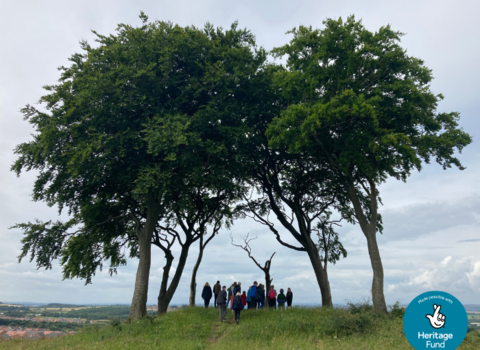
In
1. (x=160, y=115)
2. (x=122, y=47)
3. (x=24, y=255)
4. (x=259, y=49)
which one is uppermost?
(x=259, y=49)

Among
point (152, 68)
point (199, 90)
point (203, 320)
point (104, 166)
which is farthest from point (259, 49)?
point (203, 320)

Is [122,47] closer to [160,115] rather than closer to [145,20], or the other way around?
[145,20]

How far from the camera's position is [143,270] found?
72.0ft

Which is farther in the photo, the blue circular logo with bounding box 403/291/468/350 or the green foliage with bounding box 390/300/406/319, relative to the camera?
the green foliage with bounding box 390/300/406/319

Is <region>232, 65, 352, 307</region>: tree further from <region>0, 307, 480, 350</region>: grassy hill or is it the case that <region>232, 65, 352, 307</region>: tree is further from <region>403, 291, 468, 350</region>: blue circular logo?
<region>403, 291, 468, 350</region>: blue circular logo

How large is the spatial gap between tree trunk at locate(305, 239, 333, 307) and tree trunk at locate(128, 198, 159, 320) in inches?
467

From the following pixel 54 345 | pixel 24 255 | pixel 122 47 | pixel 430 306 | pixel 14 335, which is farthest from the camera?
pixel 24 255

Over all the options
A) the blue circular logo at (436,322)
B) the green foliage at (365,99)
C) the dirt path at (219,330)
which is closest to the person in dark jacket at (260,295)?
the dirt path at (219,330)

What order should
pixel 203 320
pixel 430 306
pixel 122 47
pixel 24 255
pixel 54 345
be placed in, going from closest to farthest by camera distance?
1. pixel 430 306
2. pixel 54 345
3. pixel 203 320
4. pixel 122 47
5. pixel 24 255

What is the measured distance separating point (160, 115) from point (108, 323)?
1254 cm

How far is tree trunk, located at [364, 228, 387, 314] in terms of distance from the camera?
18859 millimetres

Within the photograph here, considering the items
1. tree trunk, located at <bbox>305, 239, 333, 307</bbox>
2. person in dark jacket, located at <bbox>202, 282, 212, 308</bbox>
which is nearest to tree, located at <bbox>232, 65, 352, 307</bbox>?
tree trunk, located at <bbox>305, 239, 333, 307</bbox>

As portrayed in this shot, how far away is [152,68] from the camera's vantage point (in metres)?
20.8

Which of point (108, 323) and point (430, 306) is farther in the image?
point (108, 323)
